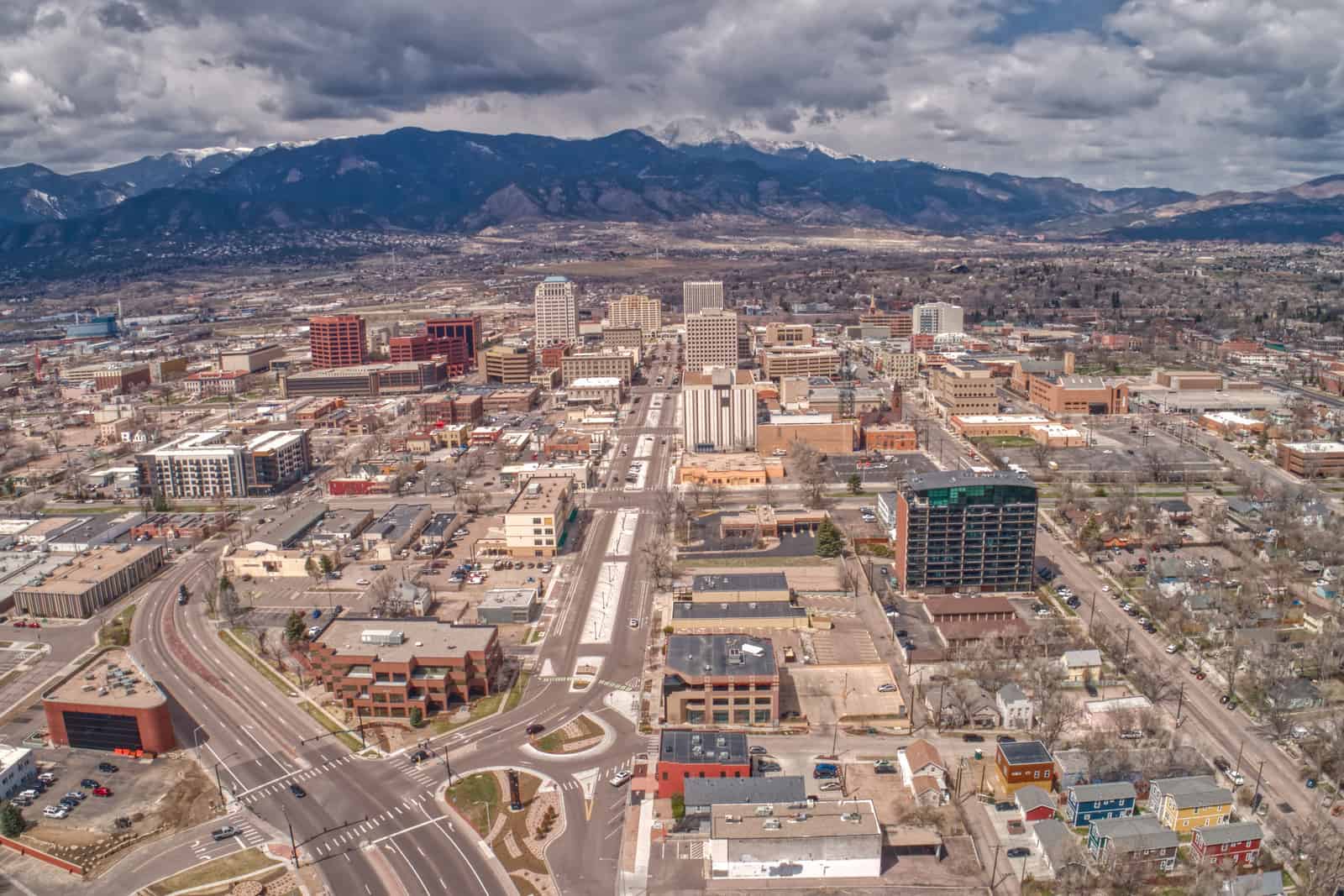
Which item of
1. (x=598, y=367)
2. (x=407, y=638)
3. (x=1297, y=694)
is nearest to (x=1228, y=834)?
(x=1297, y=694)

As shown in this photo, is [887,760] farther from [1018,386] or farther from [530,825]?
[1018,386]

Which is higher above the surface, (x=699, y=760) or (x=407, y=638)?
(x=407, y=638)

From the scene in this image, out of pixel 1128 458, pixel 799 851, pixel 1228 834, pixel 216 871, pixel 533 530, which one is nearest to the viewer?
pixel 1228 834

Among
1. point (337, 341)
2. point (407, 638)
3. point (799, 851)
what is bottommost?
point (799, 851)

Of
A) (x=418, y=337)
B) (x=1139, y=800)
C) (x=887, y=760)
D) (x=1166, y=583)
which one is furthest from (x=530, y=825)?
(x=418, y=337)

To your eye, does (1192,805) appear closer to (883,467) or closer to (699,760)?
(699,760)

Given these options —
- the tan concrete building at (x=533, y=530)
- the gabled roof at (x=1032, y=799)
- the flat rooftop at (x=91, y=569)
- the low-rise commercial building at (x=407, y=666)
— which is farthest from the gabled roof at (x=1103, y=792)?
the flat rooftop at (x=91, y=569)

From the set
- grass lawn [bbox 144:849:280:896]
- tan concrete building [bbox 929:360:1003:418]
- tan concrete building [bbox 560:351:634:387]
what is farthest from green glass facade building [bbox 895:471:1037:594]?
tan concrete building [bbox 560:351:634:387]
